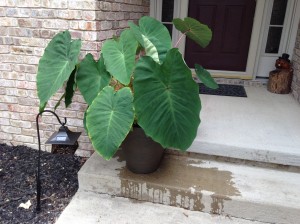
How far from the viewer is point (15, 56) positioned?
209cm

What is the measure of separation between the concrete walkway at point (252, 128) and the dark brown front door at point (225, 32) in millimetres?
695

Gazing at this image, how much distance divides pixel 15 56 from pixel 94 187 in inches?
47.5

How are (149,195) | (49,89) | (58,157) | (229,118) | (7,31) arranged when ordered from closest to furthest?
(49,89) → (149,195) → (7,31) → (58,157) → (229,118)

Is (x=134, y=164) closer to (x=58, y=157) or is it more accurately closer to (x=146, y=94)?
(x=146, y=94)

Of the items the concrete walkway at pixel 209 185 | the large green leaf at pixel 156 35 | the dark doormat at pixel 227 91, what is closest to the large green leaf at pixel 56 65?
the large green leaf at pixel 156 35

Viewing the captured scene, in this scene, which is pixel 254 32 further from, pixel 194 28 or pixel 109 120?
pixel 109 120

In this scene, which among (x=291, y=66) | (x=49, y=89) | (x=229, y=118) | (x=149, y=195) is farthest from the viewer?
(x=291, y=66)

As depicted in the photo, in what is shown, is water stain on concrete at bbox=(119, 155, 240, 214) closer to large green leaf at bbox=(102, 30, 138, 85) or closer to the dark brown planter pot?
the dark brown planter pot

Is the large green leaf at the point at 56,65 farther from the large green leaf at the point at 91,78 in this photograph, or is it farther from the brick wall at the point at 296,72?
the brick wall at the point at 296,72

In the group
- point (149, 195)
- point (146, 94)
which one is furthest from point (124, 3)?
point (149, 195)

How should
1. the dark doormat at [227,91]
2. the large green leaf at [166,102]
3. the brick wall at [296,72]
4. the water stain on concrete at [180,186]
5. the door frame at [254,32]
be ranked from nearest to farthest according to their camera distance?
the large green leaf at [166,102]
the water stain on concrete at [180,186]
the brick wall at [296,72]
the dark doormat at [227,91]
the door frame at [254,32]

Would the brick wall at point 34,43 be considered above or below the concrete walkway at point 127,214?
above

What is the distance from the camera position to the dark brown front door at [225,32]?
10.4 ft

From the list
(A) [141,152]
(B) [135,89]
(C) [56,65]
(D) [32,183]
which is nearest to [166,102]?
(B) [135,89]
